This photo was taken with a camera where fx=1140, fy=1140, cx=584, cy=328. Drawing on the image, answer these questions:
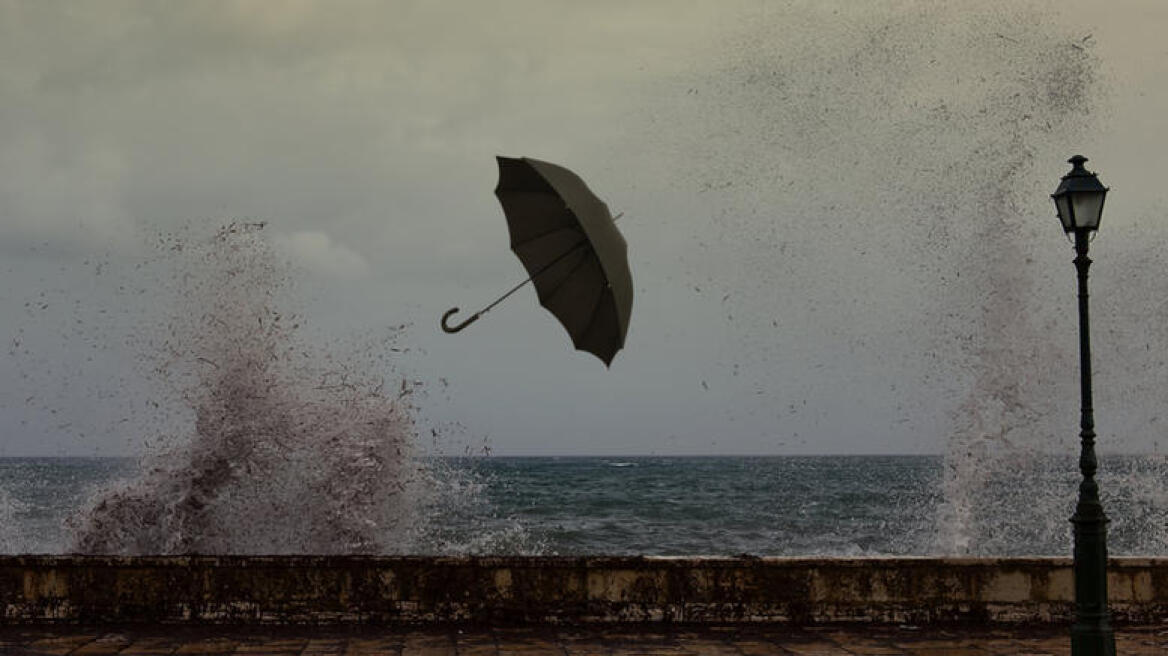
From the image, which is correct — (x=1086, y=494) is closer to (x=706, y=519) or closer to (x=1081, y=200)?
(x=1081, y=200)

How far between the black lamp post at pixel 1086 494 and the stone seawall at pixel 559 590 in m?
1.50

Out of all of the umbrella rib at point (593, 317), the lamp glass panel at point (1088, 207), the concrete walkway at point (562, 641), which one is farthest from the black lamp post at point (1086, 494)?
the umbrella rib at point (593, 317)

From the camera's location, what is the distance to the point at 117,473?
13625 mm

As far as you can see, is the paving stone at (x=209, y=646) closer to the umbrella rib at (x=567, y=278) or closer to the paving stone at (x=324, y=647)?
the paving stone at (x=324, y=647)

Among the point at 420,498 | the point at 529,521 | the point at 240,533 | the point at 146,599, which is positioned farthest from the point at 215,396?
the point at 529,521

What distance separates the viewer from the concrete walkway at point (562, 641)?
22.1 ft

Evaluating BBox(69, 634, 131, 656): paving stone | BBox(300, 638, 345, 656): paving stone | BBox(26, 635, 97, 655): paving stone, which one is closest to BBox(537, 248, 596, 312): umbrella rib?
BBox(300, 638, 345, 656): paving stone

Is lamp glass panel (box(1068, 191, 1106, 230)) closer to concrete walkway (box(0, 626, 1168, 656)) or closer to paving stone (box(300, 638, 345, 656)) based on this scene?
concrete walkway (box(0, 626, 1168, 656))

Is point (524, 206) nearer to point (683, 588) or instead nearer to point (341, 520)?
point (683, 588)

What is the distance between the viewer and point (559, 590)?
7.61m

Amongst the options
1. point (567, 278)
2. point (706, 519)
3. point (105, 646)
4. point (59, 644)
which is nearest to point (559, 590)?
point (567, 278)

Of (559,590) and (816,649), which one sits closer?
(816,649)

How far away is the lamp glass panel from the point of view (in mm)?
6496

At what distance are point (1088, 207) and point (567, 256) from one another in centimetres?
321
